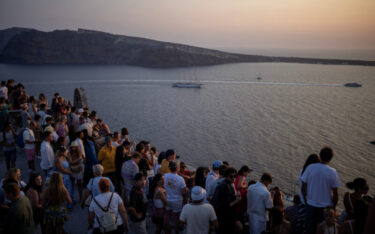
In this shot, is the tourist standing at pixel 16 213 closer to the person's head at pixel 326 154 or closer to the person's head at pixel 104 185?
the person's head at pixel 104 185

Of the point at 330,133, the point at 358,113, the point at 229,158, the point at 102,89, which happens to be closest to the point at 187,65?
the point at 102,89

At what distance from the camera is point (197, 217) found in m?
4.58

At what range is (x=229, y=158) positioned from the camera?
42969mm

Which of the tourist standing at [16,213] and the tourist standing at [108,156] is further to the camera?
the tourist standing at [108,156]

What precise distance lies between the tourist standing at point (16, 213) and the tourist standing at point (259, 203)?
350 centimetres

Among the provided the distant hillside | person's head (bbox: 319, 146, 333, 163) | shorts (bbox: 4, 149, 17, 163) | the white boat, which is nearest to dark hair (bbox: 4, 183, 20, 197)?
person's head (bbox: 319, 146, 333, 163)

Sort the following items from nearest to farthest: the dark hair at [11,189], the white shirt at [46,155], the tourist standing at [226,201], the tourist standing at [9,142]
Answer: the dark hair at [11,189], the tourist standing at [226,201], the white shirt at [46,155], the tourist standing at [9,142]

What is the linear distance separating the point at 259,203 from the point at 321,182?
1.08 meters

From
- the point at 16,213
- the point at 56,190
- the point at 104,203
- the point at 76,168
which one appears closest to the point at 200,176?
the point at 104,203

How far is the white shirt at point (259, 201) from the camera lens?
5.41 metres

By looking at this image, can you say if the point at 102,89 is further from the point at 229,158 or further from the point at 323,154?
the point at 323,154

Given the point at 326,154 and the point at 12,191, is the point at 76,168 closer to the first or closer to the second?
the point at 12,191

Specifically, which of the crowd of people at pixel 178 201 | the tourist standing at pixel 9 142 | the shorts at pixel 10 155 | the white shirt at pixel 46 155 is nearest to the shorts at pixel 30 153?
the tourist standing at pixel 9 142

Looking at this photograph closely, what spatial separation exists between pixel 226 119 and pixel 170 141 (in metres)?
18.6
